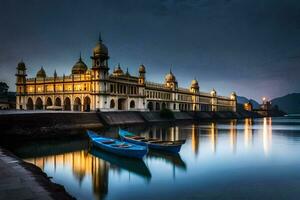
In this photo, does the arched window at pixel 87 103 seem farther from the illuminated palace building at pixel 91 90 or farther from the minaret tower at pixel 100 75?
the minaret tower at pixel 100 75

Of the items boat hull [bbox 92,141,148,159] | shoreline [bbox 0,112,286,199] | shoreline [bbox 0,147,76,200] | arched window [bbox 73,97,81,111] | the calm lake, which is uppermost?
arched window [bbox 73,97,81,111]

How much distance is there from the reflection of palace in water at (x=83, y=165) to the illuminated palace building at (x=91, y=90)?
4270 cm

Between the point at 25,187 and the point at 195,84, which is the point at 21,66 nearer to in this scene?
the point at 25,187

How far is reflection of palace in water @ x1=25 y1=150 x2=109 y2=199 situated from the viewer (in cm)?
2302

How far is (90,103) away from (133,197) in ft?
204

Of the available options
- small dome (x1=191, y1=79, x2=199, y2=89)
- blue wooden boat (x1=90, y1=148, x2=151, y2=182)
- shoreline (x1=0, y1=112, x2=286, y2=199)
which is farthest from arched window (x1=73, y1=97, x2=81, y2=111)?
small dome (x1=191, y1=79, x2=199, y2=89)

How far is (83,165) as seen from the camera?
30.4 meters

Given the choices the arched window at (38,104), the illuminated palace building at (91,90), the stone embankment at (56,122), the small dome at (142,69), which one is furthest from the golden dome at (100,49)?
the arched window at (38,104)

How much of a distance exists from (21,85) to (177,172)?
8094 cm

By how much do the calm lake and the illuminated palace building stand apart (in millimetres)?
38009

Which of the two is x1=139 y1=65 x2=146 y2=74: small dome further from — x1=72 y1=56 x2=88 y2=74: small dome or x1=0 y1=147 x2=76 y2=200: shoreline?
x1=0 y1=147 x2=76 y2=200: shoreline

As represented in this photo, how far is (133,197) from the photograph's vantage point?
2003 centimetres

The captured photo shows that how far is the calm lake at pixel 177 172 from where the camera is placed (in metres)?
21.1

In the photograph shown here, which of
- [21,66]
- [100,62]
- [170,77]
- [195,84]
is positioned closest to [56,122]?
[100,62]
